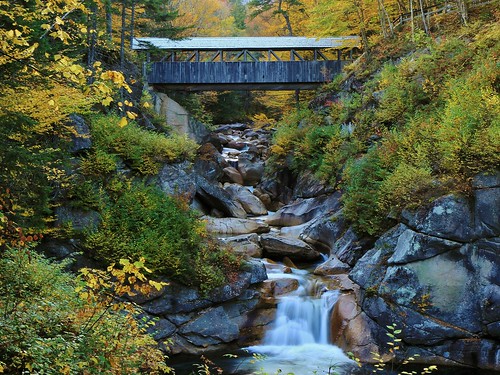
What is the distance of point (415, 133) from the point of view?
1167 cm

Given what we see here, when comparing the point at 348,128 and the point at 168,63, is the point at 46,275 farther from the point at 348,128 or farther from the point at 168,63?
the point at 168,63

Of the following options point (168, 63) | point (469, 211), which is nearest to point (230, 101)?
point (168, 63)

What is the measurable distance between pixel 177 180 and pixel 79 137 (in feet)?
10.9

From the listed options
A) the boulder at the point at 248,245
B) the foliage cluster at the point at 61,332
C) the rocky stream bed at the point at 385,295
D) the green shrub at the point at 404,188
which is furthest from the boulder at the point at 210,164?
the foliage cluster at the point at 61,332

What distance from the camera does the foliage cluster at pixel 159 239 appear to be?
9.76 m

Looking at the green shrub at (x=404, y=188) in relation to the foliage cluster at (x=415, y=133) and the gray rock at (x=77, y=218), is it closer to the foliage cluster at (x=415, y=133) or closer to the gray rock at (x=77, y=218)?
the foliage cluster at (x=415, y=133)

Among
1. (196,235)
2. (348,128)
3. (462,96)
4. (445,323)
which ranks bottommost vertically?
(445,323)

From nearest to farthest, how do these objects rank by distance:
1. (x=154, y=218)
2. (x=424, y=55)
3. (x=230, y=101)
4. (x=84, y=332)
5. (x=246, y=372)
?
(x=84, y=332), (x=246, y=372), (x=154, y=218), (x=424, y=55), (x=230, y=101)

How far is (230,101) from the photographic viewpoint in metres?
34.3

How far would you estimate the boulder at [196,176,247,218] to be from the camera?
16828 millimetres

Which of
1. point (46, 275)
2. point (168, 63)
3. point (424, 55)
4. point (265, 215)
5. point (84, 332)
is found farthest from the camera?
point (168, 63)

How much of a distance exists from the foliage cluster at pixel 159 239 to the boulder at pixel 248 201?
24.3 ft

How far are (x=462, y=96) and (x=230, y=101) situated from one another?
80.5 ft

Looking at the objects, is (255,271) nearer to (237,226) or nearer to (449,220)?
(449,220)
